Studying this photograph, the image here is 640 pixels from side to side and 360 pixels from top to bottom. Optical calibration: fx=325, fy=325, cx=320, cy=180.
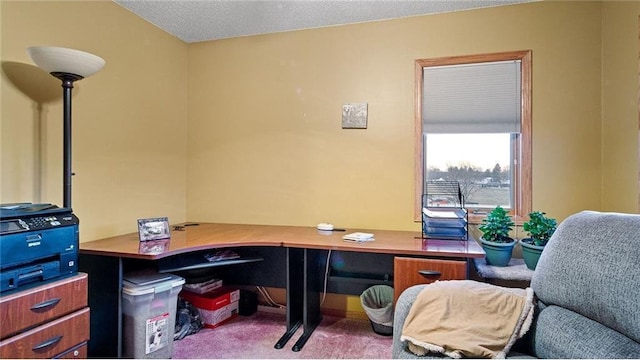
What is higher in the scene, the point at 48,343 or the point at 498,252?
the point at 498,252

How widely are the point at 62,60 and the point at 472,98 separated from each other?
Answer: 2586mm

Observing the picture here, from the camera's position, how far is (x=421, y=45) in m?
2.52

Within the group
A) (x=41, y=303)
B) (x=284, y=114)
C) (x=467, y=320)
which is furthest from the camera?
(x=284, y=114)

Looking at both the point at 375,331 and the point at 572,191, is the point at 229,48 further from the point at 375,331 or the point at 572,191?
the point at 572,191

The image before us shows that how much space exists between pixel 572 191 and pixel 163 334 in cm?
284

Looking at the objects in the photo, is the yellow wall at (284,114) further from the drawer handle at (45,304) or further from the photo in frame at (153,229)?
the drawer handle at (45,304)

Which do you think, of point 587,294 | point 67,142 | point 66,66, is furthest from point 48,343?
point 587,294

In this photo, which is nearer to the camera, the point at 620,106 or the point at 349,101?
the point at 620,106

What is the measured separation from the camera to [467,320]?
4.25ft

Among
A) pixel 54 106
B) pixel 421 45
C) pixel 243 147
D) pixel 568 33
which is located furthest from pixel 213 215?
pixel 568 33

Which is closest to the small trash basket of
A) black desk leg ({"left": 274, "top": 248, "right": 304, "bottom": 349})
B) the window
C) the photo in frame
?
black desk leg ({"left": 274, "top": 248, "right": 304, "bottom": 349})

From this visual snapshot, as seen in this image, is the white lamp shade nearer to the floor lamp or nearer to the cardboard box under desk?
the floor lamp

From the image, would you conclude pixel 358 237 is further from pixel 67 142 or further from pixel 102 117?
pixel 102 117

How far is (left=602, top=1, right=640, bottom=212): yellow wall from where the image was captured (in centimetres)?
188
